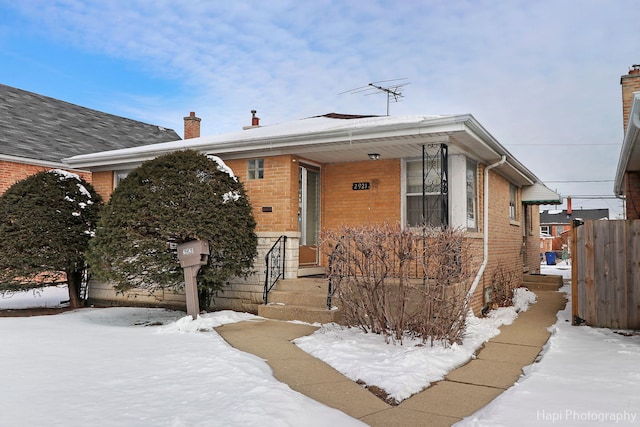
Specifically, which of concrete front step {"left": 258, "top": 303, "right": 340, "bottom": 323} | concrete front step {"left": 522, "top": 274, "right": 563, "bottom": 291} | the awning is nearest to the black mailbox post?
concrete front step {"left": 258, "top": 303, "right": 340, "bottom": 323}

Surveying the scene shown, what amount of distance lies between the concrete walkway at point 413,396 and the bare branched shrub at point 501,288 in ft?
8.13

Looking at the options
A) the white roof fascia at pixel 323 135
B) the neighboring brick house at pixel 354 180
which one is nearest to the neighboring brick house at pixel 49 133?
the white roof fascia at pixel 323 135

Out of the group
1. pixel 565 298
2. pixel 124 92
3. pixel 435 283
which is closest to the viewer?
pixel 435 283

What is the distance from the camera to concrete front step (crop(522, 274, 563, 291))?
13192mm

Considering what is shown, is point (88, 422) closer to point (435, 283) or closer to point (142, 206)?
point (435, 283)

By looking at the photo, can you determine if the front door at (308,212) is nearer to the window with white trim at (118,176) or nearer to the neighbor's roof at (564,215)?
the window with white trim at (118,176)

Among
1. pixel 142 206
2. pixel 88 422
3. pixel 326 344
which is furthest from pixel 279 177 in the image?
pixel 88 422

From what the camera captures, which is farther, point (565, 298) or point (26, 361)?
point (565, 298)

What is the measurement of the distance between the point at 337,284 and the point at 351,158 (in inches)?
152

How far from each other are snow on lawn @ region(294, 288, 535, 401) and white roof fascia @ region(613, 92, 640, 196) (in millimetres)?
3443

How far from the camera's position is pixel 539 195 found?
14.4m

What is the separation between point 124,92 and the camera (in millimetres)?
24500

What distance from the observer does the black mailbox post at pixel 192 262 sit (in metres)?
7.51

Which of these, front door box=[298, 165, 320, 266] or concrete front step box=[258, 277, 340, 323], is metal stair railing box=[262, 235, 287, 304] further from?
front door box=[298, 165, 320, 266]
